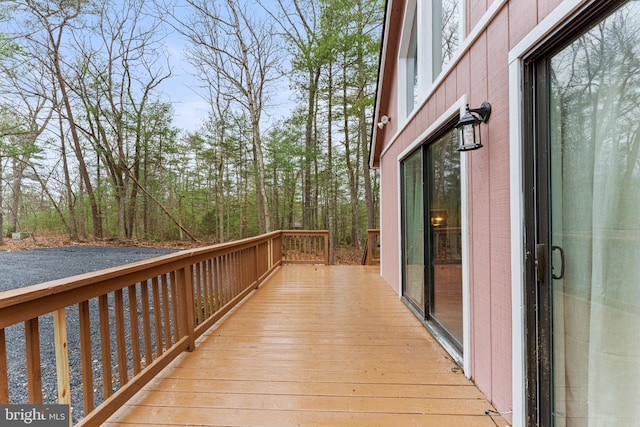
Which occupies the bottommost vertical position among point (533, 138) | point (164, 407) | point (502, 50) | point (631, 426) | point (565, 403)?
point (164, 407)

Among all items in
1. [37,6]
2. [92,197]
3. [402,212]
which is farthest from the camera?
[92,197]

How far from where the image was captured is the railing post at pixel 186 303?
249cm

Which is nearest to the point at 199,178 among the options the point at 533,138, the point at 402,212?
the point at 402,212

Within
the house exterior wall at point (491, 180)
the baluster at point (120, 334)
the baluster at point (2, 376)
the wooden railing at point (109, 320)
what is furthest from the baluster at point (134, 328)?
A: the house exterior wall at point (491, 180)

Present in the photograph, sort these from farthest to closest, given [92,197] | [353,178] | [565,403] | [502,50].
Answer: [92,197] → [353,178] → [502,50] → [565,403]

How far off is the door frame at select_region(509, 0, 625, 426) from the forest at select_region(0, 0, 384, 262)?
8.43 metres

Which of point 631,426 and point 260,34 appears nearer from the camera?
point 631,426

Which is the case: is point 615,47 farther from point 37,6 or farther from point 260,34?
point 37,6

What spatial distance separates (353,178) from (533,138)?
10.6 metres

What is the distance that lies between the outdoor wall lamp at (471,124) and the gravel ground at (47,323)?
402cm

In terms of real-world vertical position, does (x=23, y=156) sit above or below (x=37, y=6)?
below

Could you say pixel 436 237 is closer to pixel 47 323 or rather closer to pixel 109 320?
pixel 109 320

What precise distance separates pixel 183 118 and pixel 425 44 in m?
14.3

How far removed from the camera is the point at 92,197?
537 inches
